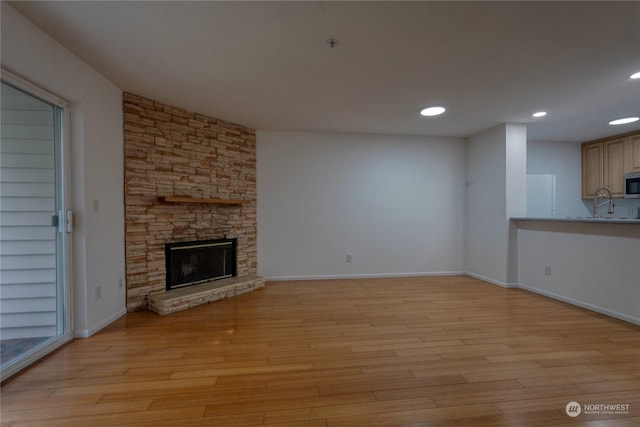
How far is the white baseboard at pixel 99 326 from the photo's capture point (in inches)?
96.8

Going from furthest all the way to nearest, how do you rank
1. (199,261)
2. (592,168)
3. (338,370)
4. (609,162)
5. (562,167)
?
(562,167) → (592,168) → (609,162) → (199,261) → (338,370)

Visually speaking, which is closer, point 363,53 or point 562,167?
point 363,53

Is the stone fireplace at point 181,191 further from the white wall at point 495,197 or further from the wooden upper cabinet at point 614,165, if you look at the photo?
the wooden upper cabinet at point 614,165

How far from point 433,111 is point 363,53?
1700 mm

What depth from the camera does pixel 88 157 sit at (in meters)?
2.51

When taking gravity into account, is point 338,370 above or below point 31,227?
below

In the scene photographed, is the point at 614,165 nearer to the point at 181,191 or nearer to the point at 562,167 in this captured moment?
the point at 562,167

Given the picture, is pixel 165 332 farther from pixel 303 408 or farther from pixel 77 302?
pixel 303 408

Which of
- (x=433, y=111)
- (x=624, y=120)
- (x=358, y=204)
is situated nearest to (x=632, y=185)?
(x=624, y=120)

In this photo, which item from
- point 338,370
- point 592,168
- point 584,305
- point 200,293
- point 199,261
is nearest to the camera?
point 338,370

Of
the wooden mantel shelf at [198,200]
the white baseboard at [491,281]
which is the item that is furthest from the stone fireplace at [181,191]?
the white baseboard at [491,281]

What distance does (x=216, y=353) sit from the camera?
2.19 metres

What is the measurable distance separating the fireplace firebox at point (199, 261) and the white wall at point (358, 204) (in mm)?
536

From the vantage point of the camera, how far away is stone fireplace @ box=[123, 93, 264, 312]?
3133 millimetres
